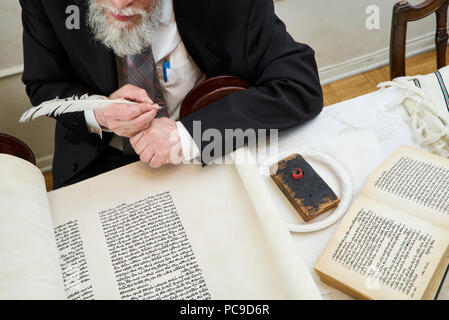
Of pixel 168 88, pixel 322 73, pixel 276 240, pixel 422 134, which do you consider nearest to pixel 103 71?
pixel 168 88

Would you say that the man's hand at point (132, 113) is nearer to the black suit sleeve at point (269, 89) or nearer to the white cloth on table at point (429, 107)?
the black suit sleeve at point (269, 89)

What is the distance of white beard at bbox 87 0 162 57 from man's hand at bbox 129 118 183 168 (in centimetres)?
26

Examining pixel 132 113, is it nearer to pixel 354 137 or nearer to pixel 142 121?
pixel 142 121

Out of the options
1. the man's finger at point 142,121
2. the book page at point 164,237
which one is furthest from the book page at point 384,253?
the man's finger at point 142,121

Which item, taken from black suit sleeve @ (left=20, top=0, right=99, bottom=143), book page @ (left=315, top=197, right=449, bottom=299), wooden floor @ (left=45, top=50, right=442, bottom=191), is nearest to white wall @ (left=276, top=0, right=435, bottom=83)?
wooden floor @ (left=45, top=50, right=442, bottom=191)

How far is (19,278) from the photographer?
647mm

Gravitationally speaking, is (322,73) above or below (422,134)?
below

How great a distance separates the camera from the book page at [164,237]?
688 mm

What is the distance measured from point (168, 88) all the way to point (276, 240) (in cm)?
74

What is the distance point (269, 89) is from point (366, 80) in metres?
1.55

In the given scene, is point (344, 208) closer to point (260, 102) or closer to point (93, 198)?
point (260, 102)

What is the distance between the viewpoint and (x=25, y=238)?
0.71 metres

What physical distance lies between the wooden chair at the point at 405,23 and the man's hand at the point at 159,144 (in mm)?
692

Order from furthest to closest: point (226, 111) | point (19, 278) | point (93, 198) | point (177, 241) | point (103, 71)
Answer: point (103, 71) < point (226, 111) < point (93, 198) < point (177, 241) < point (19, 278)
